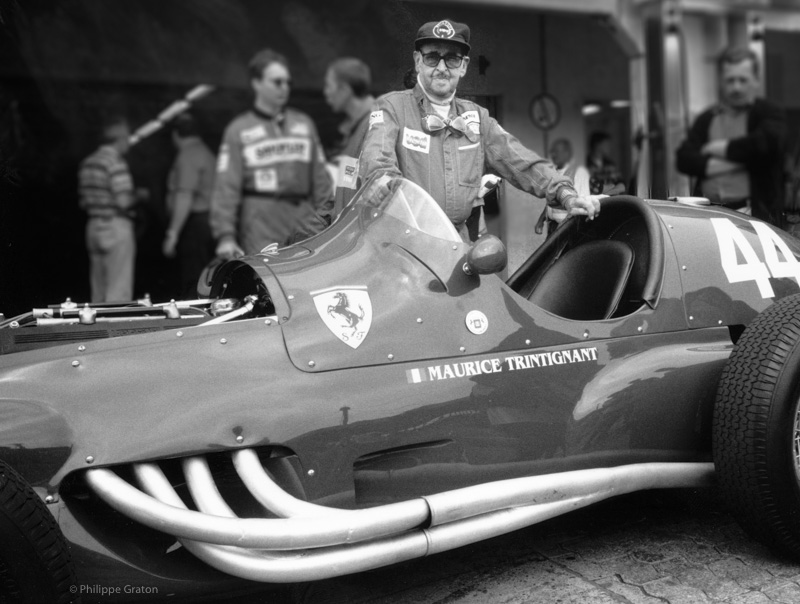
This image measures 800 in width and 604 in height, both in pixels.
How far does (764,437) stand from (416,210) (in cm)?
127

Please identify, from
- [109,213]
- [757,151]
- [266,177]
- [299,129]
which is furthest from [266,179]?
[757,151]

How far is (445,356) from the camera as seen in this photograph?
8.43 ft

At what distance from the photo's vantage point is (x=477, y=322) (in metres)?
2.65

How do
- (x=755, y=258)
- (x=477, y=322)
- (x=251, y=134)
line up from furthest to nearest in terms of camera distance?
(x=251, y=134) → (x=755, y=258) → (x=477, y=322)

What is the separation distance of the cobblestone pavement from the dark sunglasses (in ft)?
Answer: 5.76

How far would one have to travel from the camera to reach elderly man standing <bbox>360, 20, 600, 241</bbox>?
10.8 feet

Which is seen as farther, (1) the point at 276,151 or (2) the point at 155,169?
(2) the point at 155,169

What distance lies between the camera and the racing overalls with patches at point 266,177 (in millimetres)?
5617

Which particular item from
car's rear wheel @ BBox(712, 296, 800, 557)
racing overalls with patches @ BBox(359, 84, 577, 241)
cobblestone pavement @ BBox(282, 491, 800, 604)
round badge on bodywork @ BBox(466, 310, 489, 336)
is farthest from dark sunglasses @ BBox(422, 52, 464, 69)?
cobblestone pavement @ BBox(282, 491, 800, 604)

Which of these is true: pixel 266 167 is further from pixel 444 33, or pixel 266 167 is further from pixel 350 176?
pixel 444 33

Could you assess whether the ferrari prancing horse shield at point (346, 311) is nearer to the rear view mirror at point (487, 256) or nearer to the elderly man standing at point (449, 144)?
the rear view mirror at point (487, 256)

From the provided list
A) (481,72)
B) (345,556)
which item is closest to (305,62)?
(481,72)

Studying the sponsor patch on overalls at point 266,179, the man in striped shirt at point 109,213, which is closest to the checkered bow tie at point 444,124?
the sponsor patch on overalls at point 266,179

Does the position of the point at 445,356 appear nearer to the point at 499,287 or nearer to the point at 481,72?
the point at 499,287
